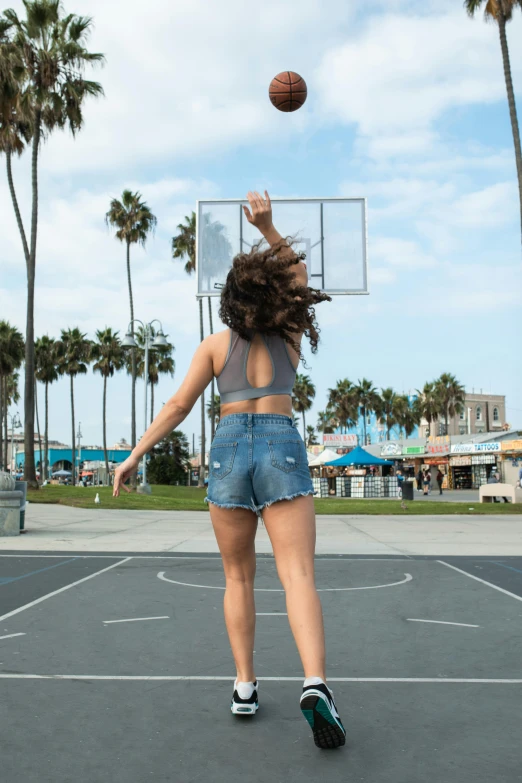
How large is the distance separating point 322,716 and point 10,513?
36.4ft

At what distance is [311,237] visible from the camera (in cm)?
1734

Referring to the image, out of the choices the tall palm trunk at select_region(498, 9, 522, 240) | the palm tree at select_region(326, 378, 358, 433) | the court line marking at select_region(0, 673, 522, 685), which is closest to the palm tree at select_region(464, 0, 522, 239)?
the tall palm trunk at select_region(498, 9, 522, 240)

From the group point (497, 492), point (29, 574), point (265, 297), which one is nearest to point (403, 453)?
point (497, 492)

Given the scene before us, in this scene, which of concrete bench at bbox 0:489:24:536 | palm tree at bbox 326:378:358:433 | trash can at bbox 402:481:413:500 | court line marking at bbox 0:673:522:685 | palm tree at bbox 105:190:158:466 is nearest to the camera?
court line marking at bbox 0:673:522:685

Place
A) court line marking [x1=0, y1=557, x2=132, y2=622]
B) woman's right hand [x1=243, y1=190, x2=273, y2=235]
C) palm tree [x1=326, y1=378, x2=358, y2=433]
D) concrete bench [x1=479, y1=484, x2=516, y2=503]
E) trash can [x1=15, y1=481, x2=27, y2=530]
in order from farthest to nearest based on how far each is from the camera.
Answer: palm tree [x1=326, y1=378, x2=358, y2=433] → concrete bench [x1=479, y1=484, x2=516, y2=503] → trash can [x1=15, y1=481, x2=27, y2=530] → court line marking [x1=0, y1=557, x2=132, y2=622] → woman's right hand [x1=243, y1=190, x2=273, y2=235]

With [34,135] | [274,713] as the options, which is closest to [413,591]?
[274,713]

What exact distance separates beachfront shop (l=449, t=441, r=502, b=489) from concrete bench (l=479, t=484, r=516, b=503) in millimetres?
21581

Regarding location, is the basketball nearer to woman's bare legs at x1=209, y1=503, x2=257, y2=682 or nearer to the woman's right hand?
the woman's right hand

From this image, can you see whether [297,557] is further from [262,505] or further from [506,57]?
[506,57]

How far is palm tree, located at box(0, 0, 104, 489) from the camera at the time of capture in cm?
2703

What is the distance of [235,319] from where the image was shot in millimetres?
3260

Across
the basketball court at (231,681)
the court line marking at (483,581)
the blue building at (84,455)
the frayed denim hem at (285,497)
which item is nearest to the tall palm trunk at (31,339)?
the court line marking at (483,581)

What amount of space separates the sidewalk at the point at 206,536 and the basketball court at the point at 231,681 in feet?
13.0

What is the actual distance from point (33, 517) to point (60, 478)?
240 ft
